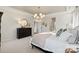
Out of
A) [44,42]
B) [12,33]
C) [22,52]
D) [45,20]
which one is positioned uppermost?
[45,20]

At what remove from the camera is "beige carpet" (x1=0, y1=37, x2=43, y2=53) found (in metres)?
1.88

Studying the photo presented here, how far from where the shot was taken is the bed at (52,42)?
6.21ft

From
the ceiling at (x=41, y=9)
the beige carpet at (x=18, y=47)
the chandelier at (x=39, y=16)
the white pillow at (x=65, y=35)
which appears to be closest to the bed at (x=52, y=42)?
the white pillow at (x=65, y=35)

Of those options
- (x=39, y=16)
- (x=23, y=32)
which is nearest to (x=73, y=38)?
(x=39, y=16)

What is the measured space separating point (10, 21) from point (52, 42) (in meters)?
0.87

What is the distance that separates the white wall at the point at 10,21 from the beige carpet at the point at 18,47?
0.31ft

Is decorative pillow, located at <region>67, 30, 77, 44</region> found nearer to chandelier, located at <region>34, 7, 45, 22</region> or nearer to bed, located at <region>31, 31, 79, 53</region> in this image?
bed, located at <region>31, 31, 79, 53</region>

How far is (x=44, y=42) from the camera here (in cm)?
203

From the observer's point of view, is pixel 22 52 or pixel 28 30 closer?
pixel 22 52

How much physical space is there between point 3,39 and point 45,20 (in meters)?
0.83

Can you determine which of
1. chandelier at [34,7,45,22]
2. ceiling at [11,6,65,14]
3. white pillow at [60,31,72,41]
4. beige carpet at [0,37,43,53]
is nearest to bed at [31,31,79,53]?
white pillow at [60,31,72,41]

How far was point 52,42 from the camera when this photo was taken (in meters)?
1.97

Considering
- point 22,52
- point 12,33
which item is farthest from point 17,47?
point 12,33
